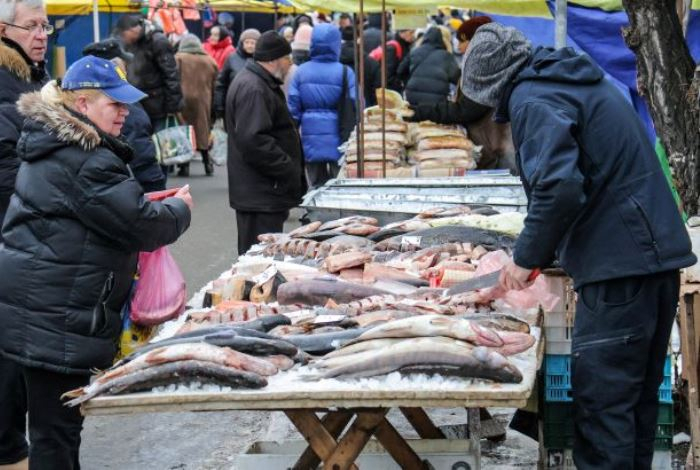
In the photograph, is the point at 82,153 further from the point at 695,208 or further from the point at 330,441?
the point at 695,208

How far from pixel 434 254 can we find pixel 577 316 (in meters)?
1.85

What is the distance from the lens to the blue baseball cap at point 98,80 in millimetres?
4977

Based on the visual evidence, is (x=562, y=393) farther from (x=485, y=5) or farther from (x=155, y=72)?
(x=155, y=72)

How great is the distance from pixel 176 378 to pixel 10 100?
8.41ft

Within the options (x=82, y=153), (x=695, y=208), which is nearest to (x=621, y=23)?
(x=695, y=208)

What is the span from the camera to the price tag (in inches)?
234

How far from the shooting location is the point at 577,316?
15.4ft

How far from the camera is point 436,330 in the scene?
14.4ft

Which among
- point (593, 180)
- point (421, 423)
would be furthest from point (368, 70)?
point (593, 180)

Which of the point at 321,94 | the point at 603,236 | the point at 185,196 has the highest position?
the point at 603,236

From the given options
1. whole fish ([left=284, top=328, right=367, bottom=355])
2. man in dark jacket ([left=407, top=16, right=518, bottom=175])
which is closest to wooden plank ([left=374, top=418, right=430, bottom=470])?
whole fish ([left=284, top=328, right=367, bottom=355])

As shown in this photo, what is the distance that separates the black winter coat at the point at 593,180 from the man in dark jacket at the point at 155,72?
35.5 ft

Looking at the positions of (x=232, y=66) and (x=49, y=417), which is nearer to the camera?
(x=49, y=417)

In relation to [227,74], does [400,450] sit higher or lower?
higher
